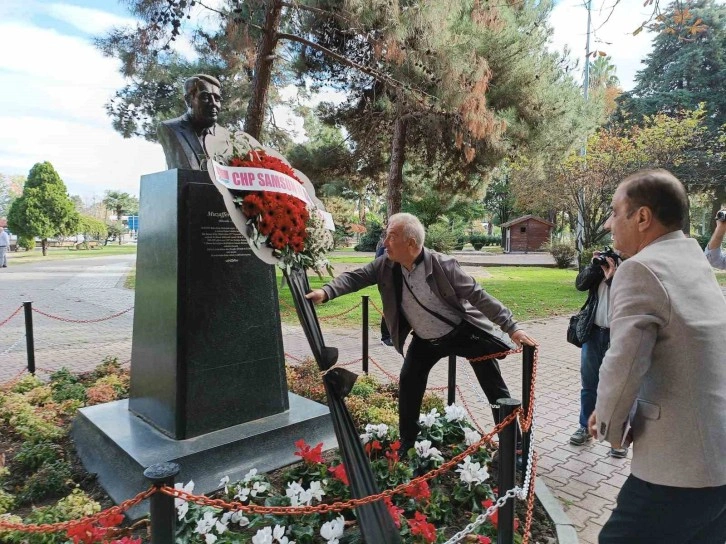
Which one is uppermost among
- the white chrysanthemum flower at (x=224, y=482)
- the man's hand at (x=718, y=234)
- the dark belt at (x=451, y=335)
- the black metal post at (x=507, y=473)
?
the man's hand at (x=718, y=234)

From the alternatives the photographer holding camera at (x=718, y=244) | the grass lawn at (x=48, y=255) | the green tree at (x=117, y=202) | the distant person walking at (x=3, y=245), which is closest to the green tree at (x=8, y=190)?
→ the green tree at (x=117, y=202)

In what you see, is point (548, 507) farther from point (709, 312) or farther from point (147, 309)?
point (147, 309)

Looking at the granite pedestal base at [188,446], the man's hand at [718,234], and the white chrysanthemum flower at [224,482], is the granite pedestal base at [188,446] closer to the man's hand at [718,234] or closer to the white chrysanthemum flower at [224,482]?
the white chrysanthemum flower at [224,482]

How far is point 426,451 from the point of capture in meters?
3.67

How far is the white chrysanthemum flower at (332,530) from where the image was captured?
107 inches

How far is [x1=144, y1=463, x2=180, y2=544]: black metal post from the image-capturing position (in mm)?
1709

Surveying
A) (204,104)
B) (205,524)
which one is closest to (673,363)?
(205,524)

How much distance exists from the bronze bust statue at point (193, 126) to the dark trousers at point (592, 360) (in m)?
3.55

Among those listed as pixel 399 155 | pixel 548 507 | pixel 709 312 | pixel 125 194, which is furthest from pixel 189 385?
pixel 125 194

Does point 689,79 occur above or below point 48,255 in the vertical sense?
above

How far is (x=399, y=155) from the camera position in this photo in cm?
1352

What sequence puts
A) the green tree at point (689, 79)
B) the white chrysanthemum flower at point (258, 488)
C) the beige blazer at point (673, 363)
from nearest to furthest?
the beige blazer at point (673, 363)
the white chrysanthemum flower at point (258, 488)
the green tree at point (689, 79)

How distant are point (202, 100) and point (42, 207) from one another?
148 feet

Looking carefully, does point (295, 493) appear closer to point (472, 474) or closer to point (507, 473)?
point (472, 474)
